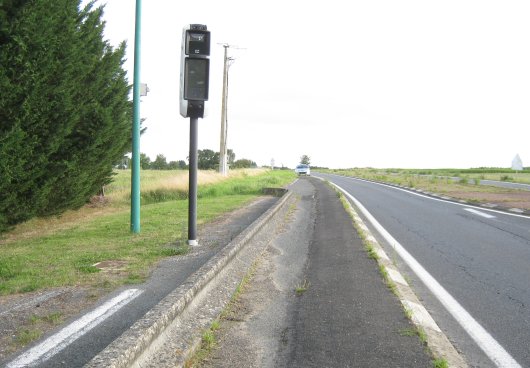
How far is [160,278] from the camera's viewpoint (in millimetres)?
5801

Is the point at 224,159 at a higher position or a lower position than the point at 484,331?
higher

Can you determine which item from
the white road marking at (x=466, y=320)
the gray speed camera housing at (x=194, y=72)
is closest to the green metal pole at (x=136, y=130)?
the gray speed camera housing at (x=194, y=72)

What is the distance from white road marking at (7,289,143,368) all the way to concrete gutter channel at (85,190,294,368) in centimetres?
66

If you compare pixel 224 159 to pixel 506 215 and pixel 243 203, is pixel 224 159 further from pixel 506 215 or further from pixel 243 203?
pixel 506 215

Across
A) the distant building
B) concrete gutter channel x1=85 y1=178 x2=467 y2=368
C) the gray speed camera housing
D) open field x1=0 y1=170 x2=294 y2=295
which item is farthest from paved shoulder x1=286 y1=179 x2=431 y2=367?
the distant building

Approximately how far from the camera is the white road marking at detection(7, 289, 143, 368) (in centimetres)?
348

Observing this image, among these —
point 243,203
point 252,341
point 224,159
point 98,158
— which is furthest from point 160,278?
point 224,159

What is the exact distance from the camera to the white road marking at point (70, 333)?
11.4 ft

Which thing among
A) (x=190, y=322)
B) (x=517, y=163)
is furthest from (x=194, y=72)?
(x=517, y=163)

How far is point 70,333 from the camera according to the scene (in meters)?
3.98

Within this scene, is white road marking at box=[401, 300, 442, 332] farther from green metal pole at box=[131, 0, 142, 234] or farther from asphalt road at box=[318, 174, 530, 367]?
green metal pole at box=[131, 0, 142, 234]

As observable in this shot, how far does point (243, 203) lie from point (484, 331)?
1261cm

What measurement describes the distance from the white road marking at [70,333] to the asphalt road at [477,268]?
3196 millimetres

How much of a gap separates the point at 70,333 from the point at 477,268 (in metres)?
5.72
